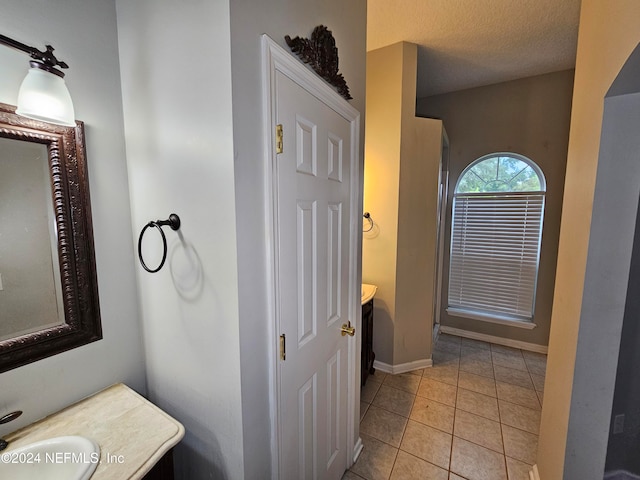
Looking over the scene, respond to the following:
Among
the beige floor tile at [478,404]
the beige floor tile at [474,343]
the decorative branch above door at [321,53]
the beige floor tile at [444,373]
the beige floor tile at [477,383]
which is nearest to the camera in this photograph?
the decorative branch above door at [321,53]

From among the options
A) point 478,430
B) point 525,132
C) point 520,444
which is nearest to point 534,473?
point 520,444

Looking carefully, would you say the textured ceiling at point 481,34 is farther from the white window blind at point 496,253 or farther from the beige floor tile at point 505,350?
the beige floor tile at point 505,350

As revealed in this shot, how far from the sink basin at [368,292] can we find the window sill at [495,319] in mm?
1495

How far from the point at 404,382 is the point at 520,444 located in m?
0.90

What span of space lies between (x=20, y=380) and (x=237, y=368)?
694mm

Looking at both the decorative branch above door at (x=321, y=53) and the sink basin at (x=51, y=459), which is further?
Result: the decorative branch above door at (x=321, y=53)

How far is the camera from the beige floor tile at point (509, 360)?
2766 millimetres

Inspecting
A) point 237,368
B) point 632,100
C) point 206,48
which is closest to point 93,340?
point 237,368

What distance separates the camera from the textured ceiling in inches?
74.6

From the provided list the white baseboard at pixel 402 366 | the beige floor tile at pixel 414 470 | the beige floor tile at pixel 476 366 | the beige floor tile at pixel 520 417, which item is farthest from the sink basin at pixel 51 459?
the beige floor tile at pixel 476 366

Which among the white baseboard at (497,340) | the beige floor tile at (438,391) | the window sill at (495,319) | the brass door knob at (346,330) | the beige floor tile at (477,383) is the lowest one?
the beige floor tile at (438,391)

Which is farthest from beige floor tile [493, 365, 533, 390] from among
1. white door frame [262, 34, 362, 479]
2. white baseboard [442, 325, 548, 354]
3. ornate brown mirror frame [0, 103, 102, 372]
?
ornate brown mirror frame [0, 103, 102, 372]

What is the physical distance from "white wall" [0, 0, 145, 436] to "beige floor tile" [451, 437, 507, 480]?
1915 mm

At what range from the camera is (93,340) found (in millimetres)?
1011
